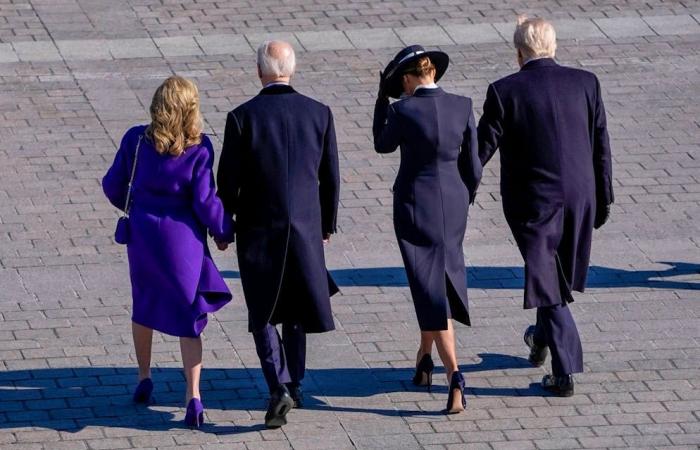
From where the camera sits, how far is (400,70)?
309 inches

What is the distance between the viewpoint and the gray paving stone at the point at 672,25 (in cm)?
1410

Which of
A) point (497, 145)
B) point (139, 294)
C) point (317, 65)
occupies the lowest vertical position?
point (317, 65)

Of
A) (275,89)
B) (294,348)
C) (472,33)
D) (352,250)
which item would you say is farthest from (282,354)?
(472,33)

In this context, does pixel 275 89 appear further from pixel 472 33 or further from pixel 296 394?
pixel 472 33

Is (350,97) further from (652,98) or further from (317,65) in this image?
(652,98)

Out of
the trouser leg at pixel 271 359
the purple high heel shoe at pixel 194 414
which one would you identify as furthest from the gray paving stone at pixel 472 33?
the purple high heel shoe at pixel 194 414

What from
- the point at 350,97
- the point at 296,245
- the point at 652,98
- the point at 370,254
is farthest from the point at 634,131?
the point at 296,245

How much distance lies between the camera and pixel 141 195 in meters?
7.64

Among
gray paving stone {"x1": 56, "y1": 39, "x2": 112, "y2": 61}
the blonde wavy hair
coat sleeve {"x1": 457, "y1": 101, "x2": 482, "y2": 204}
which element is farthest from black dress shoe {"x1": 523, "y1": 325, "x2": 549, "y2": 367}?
gray paving stone {"x1": 56, "y1": 39, "x2": 112, "y2": 61}

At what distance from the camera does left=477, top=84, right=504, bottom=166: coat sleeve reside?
26.1ft

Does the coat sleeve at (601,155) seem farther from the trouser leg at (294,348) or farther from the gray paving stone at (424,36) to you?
the gray paving stone at (424,36)

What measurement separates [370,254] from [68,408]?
2648mm

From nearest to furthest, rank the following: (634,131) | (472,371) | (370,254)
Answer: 1. (472,371)
2. (370,254)
3. (634,131)

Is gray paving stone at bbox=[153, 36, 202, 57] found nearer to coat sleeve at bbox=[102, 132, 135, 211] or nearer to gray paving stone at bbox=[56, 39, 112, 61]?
gray paving stone at bbox=[56, 39, 112, 61]
